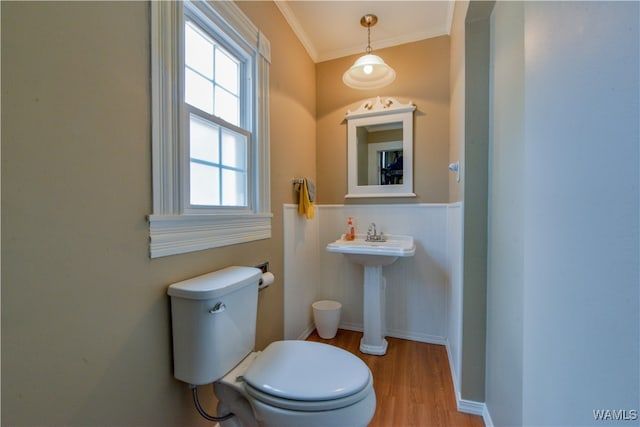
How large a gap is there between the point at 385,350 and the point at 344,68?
2.38 metres

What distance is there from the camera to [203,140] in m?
1.19

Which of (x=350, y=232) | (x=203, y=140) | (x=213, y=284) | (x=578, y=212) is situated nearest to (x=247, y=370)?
(x=213, y=284)

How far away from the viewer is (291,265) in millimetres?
1887

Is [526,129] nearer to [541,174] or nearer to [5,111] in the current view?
[541,174]

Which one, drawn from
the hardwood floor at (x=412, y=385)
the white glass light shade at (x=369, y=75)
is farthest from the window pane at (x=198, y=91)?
the hardwood floor at (x=412, y=385)

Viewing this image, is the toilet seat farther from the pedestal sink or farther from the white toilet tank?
the pedestal sink

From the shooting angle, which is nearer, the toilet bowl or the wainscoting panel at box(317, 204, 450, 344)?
the toilet bowl

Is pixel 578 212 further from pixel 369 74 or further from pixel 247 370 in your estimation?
pixel 369 74

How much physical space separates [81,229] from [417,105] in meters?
2.24

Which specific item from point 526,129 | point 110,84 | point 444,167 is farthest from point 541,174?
point 444,167

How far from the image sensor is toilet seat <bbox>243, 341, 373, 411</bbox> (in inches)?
34.0

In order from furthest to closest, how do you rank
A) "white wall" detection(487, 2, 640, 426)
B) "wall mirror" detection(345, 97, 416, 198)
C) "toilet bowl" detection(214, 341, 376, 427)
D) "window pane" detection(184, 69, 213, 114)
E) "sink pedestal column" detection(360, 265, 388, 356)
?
"wall mirror" detection(345, 97, 416, 198), "sink pedestal column" detection(360, 265, 388, 356), "window pane" detection(184, 69, 213, 114), "toilet bowl" detection(214, 341, 376, 427), "white wall" detection(487, 2, 640, 426)

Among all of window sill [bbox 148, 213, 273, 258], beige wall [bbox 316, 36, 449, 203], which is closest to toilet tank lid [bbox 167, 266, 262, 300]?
window sill [bbox 148, 213, 273, 258]

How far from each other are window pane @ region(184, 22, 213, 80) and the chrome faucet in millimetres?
1564
